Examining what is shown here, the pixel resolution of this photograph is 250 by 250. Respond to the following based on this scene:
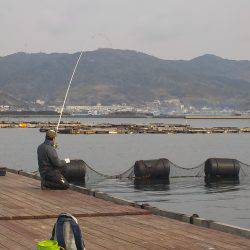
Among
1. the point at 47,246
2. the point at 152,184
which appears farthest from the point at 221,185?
the point at 47,246

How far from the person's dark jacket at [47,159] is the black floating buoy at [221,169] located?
→ 2303 cm

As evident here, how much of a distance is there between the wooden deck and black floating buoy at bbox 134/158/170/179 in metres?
21.0

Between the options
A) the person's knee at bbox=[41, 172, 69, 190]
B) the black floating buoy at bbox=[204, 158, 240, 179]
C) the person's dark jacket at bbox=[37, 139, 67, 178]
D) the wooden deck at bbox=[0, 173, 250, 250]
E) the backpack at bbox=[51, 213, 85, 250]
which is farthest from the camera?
the black floating buoy at bbox=[204, 158, 240, 179]

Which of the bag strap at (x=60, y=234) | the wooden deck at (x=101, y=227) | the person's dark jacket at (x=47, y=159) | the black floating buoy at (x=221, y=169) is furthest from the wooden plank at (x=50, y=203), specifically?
the black floating buoy at (x=221, y=169)

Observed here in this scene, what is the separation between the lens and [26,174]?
90.2 feet

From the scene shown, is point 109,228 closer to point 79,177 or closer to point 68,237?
point 68,237

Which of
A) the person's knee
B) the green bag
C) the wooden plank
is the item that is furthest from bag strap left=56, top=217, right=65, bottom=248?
the person's knee

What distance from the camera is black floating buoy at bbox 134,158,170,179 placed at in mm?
40219

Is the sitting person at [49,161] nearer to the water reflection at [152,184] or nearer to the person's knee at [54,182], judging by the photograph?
the person's knee at [54,182]

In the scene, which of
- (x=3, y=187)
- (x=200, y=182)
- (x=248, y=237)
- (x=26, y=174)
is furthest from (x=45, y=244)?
(x=200, y=182)

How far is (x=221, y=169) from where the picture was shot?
42.2m

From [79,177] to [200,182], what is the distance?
873 centimetres

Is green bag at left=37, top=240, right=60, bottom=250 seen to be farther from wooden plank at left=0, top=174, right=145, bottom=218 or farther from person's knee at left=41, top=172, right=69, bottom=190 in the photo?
person's knee at left=41, top=172, right=69, bottom=190

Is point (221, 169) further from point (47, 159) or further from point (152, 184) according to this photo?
point (47, 159)
